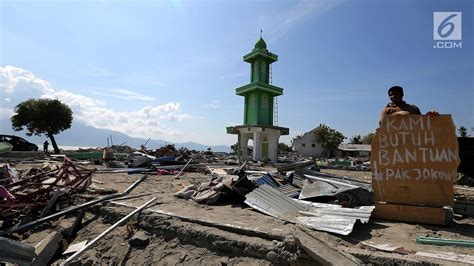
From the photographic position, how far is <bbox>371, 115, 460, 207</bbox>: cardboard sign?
174 inches

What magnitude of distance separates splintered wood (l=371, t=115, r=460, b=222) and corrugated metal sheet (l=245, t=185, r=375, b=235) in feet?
1.90

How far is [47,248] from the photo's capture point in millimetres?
4438

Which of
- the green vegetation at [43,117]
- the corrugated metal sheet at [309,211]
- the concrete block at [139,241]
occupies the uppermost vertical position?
the green vegetation at [43,117]

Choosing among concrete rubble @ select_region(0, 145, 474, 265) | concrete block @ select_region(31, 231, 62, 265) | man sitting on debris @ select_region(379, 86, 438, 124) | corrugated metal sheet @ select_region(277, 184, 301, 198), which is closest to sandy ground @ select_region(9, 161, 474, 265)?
concrete rubble @ select_region(0, 145, 474, 265)

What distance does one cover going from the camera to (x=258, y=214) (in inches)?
198

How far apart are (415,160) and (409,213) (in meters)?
0.90

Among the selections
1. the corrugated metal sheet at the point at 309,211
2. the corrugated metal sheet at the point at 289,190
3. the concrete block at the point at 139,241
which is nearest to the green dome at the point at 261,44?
the corrugated metal sheet at the point at 289,190

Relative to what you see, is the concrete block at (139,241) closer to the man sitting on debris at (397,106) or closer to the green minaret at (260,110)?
the man sitting on debris at (397,106)

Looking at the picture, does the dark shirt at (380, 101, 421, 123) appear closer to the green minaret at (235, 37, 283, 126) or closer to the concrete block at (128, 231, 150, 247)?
the concrete block at (128, 231, 150, 247)

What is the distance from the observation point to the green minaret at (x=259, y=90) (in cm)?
2664

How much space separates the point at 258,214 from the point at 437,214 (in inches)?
115

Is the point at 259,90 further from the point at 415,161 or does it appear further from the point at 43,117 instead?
the point at 43,117

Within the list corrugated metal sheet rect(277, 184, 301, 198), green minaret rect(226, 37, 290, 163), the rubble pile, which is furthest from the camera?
green minaret rect(226, 37, 290, 163)

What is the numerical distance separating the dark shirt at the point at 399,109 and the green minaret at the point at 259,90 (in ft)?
69.0
